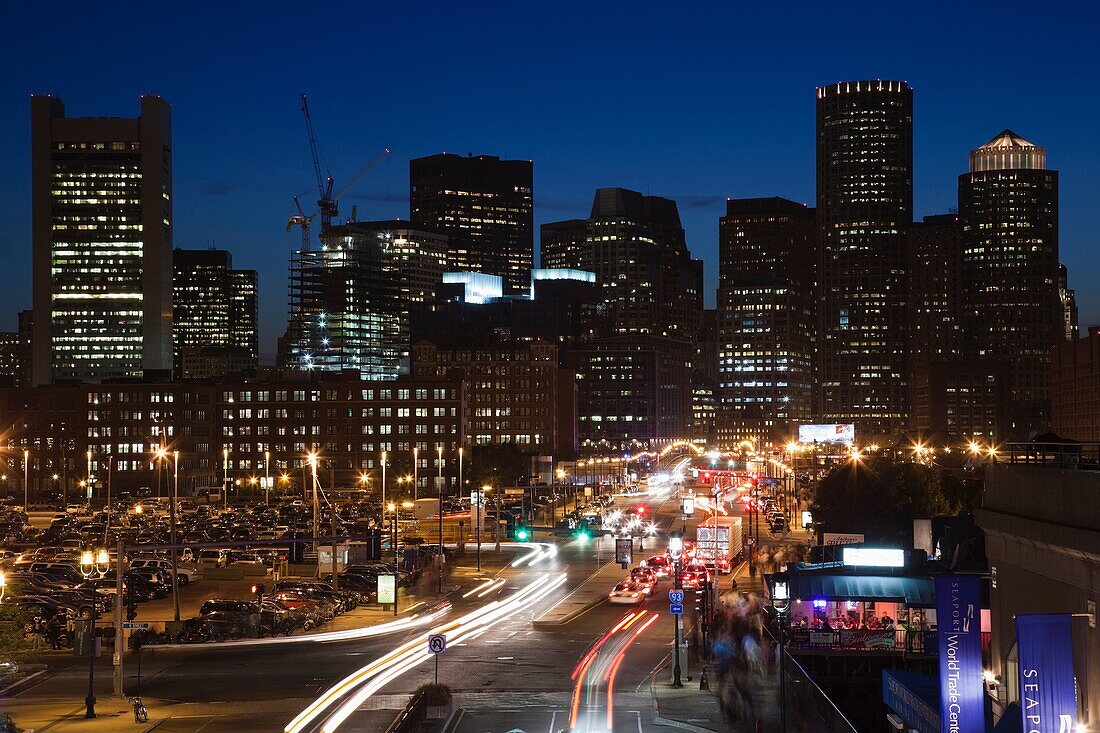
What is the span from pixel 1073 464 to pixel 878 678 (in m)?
23.5

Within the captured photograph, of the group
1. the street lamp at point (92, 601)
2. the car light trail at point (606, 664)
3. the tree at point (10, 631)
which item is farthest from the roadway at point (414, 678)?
the tree at point (10, 631)

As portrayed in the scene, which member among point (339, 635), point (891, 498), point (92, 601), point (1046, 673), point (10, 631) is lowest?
point (339, 635)

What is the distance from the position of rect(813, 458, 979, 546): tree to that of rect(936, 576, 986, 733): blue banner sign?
209ft

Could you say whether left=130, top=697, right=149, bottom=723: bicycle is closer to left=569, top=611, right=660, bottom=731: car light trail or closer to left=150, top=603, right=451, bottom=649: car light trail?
left=569, top=611, right=660, bottom=731: car light trail

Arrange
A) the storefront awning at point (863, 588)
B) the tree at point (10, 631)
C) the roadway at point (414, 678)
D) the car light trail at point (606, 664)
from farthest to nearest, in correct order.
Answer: the storefront awning at point (863, 588) < the car light trail at point (606, 664) < the roadway at point (414, 678) < the tree at point (10, 631)

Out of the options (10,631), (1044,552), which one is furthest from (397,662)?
(1044,552)

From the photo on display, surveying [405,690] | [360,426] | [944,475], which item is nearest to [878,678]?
[405,690]

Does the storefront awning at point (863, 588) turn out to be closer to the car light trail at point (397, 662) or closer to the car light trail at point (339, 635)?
the car light trail at point (397, 662)

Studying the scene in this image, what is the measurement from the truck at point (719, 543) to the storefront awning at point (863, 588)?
20286 millimetres

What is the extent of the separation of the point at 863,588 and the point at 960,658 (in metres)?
28.2

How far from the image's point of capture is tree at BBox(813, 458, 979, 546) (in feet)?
314

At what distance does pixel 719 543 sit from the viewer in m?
83.2

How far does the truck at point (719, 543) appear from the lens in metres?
81.8

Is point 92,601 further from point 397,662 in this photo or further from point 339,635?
point 339,635
